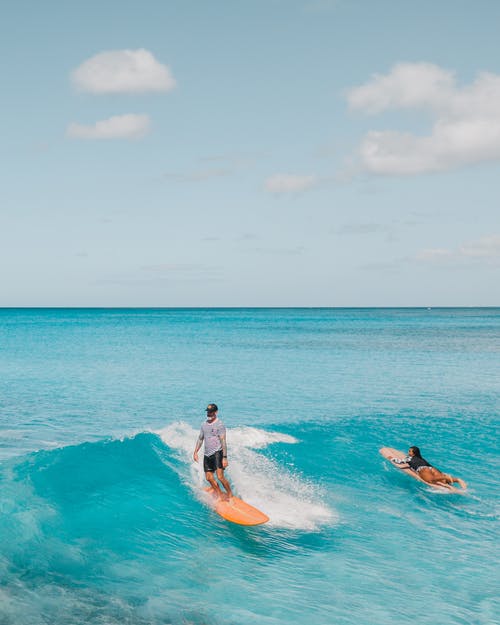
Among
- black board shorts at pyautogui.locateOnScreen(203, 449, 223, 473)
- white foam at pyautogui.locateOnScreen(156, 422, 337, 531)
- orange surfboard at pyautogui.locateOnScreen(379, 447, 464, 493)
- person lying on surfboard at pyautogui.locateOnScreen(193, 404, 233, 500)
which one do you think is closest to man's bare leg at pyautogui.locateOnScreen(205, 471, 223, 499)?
person lying on surfboard at pyautogui.locateOnScreen(193, 404, 233, 500)

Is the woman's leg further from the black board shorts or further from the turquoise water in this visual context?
the black board shorts

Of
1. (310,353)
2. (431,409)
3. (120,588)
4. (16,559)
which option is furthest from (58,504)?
(310,353)

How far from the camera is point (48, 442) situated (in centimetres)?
2077

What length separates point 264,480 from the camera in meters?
16.4

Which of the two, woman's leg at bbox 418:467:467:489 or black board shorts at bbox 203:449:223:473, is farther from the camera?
woman's leg at bbox 418:467:467:489

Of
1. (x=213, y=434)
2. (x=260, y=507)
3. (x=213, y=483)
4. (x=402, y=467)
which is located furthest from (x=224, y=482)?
(x=402, y=467)

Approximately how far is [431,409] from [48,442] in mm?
18007

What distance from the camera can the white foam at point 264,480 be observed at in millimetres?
13562

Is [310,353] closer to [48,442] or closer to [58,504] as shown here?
[48,442]

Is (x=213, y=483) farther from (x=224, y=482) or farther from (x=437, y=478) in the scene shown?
(x=437, y=478)

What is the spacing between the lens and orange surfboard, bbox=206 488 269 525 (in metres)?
12.8

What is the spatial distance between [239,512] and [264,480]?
320cm

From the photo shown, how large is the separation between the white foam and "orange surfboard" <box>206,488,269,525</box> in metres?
0.44

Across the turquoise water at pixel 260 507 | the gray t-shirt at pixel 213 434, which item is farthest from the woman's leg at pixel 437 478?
the gray t-shirt at pixel 213 434
